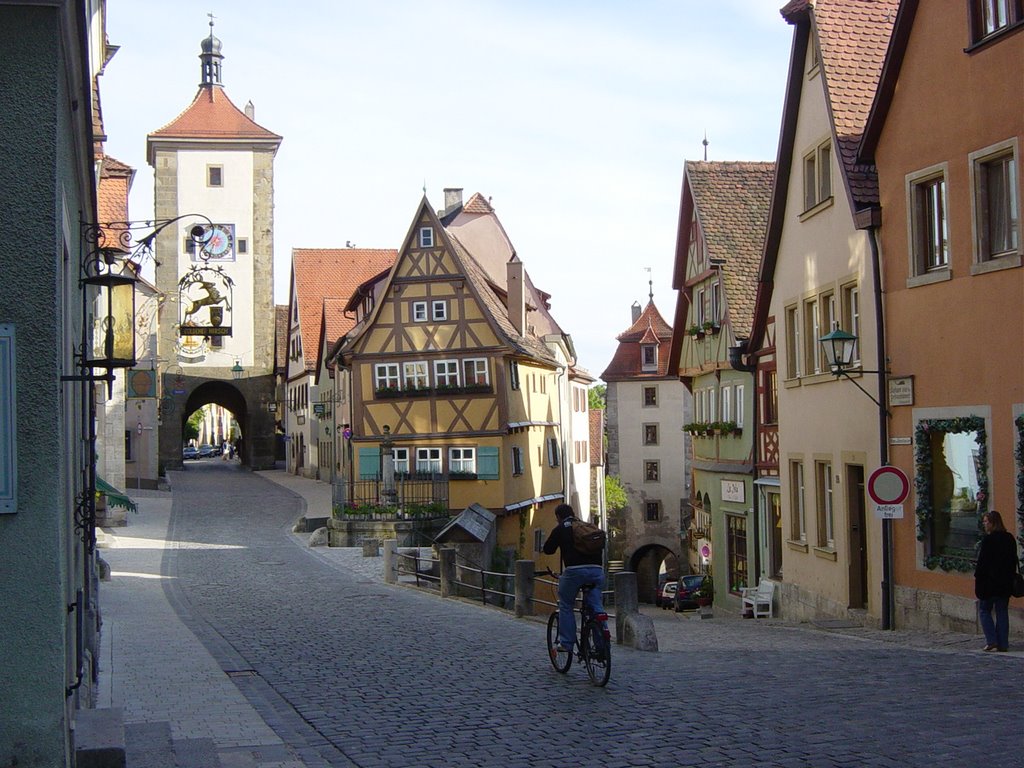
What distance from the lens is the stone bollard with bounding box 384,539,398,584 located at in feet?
78.1

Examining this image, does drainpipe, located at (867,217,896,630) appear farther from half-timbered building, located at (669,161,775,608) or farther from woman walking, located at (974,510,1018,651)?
half-timbered building, located at (669,161,775,608)

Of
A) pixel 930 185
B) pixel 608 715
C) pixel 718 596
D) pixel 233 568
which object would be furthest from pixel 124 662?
pixel 718 596

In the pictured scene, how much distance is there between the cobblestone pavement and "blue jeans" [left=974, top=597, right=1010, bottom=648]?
0.37 meters

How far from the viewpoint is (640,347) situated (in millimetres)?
58531

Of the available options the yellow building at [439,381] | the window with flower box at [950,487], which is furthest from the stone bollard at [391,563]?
the yellow building at [439,381]

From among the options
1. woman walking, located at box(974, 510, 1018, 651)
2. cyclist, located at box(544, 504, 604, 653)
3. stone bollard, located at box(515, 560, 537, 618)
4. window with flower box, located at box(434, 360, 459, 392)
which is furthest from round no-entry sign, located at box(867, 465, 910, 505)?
window with flower box, located at box(434, 360, 459, 392)

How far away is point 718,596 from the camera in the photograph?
98.5ft

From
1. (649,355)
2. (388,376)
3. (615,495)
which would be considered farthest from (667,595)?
(649,355)

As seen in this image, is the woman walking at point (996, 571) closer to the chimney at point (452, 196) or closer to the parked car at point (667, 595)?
the parked car at point (667, 595)

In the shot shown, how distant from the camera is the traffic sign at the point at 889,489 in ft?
51.1

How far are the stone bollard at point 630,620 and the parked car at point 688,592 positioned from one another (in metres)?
18.0

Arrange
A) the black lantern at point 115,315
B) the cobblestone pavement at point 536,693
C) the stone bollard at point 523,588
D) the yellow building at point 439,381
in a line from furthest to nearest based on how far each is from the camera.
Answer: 1. the yellow building at point 439,381
2. the stone bollard at point 523,588
3. the cobblestone pavement at point 536,693
4. the black lantern at point 115,315

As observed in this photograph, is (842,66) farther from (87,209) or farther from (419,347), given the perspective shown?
(419,347)

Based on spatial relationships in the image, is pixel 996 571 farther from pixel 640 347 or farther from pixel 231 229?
pixel 231 229
